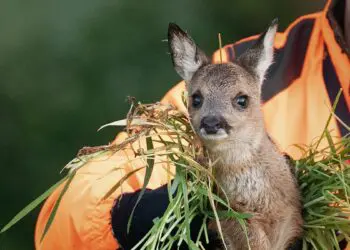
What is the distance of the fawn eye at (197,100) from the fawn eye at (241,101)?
0.09 meters

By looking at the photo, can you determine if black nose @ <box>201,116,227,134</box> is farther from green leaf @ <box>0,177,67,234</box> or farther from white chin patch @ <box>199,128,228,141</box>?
green leaf @ <box>0,177,67,234</box>

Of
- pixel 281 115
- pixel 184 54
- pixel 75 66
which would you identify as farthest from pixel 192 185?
pixel 75 66

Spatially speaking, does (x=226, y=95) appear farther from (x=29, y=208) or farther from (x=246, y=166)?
(x=29, y=208)

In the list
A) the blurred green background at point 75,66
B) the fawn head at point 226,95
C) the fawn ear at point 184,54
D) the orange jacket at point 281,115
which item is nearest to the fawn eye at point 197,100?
the fawn head at point 226,95

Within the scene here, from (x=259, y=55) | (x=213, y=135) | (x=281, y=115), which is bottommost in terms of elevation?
(x=281, y=115)

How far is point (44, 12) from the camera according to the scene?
364 cm

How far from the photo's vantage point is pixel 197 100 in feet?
7.00

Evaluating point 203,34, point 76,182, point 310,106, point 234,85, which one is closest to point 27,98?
point 203,34

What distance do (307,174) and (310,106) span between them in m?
0.60

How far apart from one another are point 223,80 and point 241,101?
0.07 m

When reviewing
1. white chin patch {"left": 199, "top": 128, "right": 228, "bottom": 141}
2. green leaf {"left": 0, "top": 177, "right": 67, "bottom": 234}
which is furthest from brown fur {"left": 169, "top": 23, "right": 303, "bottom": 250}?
green leaf {"left": 0, "top": 177, "right": 67, "bottom": 234}

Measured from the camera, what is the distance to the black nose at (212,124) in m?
1.99

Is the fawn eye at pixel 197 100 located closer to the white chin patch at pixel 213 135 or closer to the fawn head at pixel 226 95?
the fawn head at pixel 226 95

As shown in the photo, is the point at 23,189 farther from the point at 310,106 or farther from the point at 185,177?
the point at 185,177
